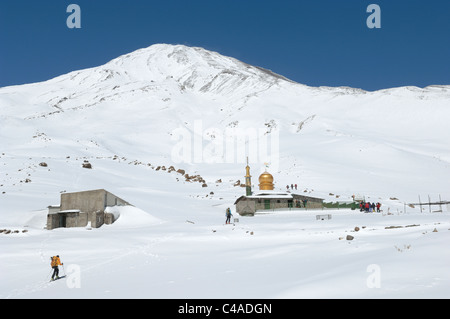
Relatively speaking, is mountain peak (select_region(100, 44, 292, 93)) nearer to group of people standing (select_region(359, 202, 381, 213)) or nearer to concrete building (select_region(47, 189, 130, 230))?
concrete building (select_region(47, 189, 130, 230))

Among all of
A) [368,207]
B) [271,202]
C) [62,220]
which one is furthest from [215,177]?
[62,220]

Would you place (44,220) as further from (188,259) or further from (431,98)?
(431,98)

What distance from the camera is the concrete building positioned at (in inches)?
1175

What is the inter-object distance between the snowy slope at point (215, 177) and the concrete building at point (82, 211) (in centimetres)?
136

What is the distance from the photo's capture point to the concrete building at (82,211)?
29841mm

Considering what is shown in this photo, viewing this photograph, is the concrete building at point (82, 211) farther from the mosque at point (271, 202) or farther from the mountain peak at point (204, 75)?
the mountain peak at point (204, 75)

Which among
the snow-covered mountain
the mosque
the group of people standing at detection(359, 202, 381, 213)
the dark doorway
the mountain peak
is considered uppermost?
the mountain peak

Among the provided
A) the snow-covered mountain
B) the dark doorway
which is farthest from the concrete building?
the snow-covered mountain

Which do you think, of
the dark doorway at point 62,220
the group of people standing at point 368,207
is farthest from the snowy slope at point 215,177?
the group of people standing at point 368,207

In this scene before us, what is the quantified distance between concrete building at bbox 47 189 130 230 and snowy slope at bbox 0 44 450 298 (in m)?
1.36

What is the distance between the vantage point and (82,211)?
31.7 meters

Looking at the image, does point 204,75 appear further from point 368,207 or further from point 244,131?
point 368,207

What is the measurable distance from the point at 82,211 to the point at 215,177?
37741mm

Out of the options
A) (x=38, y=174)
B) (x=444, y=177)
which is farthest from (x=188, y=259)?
(x=444, y=177)
